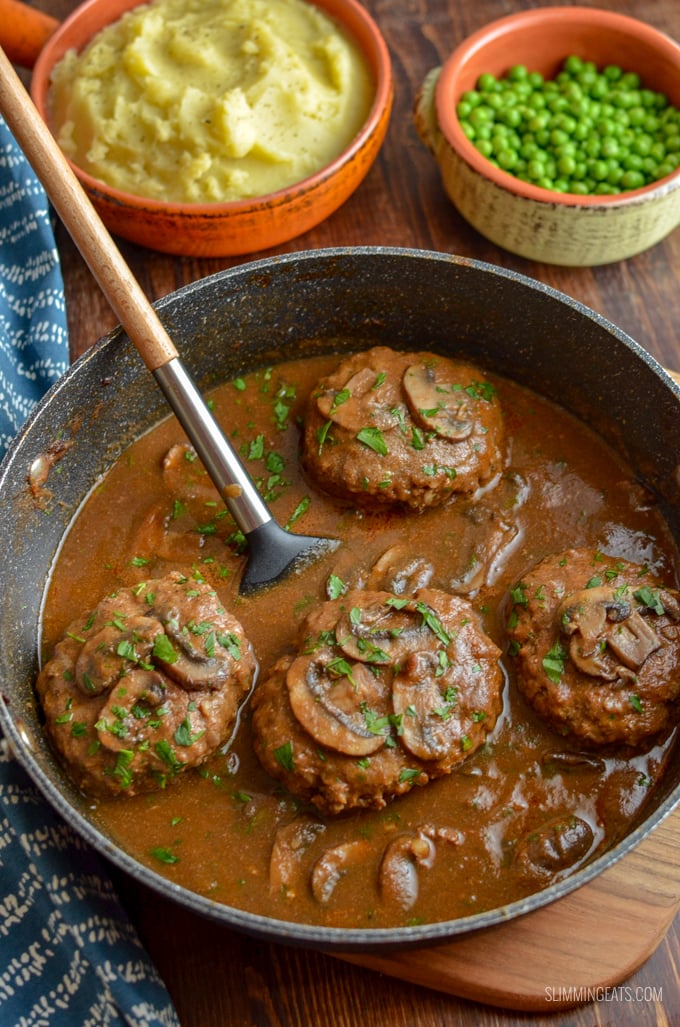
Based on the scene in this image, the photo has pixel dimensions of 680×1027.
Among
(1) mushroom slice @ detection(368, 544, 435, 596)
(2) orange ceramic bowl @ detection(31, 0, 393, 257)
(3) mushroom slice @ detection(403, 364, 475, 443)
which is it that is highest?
(2) orange ceramic bowl @ detection(31, 0, 393, 257)

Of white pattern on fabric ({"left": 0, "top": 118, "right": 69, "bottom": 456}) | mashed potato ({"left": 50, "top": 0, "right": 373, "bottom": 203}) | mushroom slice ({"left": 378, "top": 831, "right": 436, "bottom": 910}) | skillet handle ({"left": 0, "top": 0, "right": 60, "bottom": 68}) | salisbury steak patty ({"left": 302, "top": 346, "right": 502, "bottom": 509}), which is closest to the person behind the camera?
mushroom slice ({"left": 378, "top": 831, "right": 436, "bottom": 910})

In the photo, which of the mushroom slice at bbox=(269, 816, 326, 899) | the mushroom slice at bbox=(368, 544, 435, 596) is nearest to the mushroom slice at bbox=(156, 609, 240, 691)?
the mushroom slice at bbox=(269, 816, 326, 899)

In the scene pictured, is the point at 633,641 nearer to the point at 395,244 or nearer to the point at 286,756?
the point at 286,756

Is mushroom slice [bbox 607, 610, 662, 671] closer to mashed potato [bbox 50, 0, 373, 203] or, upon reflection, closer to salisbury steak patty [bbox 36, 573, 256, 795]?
salisbury steak patty [bbox 36, 573, 256, 795]

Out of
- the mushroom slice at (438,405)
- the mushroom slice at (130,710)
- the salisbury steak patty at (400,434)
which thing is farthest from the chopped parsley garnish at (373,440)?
the mushroom slice at (130,710)

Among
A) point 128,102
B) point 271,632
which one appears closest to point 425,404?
point 271,632

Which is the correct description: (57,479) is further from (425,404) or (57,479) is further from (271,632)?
(425,404)
